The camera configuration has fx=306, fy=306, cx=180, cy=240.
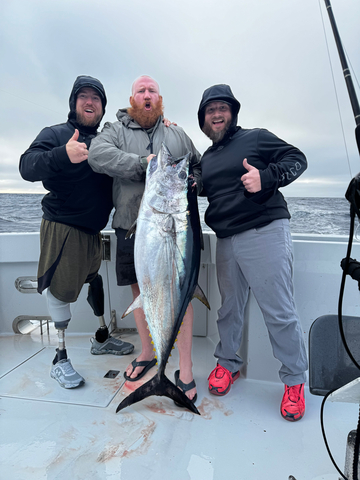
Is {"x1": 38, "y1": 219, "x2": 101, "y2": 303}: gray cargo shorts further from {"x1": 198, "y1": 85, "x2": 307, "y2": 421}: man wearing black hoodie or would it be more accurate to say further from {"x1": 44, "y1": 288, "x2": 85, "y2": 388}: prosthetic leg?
{"x1": 198, "y1": 85, "x2": 307, "y2": 421}: man wearing black hoodie

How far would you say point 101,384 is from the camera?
214 centimetres

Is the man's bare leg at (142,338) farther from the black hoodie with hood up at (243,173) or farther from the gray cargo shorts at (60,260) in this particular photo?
the black hoodie with hood up at (243,173)

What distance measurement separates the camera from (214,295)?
278cm

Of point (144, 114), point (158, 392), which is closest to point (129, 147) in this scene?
point (144, 114)

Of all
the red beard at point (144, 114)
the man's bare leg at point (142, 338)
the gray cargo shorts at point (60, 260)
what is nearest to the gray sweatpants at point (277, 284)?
the man's bare leg at point (142, 338)

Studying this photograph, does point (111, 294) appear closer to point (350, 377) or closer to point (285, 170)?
point (285, 170)

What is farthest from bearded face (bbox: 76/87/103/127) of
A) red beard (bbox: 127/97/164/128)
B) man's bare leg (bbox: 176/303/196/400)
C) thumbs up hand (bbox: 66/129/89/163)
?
man's bare leg (bbox: 176/303/196/400)

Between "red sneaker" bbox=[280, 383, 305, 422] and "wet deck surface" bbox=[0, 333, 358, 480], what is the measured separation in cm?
4

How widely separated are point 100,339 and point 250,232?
Answer: 65.1 inches

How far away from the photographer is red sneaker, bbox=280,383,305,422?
1800 millimetres

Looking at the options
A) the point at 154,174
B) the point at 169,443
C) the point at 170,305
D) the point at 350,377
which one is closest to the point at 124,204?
the point at 154,174

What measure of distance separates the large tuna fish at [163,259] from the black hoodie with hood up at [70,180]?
60 centimetres

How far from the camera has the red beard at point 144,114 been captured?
2.16m

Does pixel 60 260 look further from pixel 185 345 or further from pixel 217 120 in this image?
pixel 217 120
